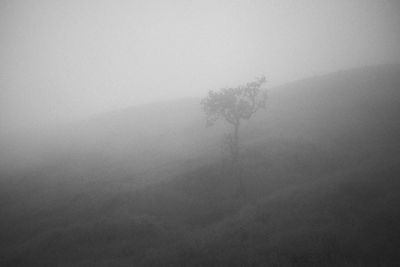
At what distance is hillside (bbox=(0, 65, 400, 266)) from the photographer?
16797mm

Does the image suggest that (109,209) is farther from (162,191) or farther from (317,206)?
(317,206)

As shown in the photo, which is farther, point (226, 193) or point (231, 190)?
point (231, 190)

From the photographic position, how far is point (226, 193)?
26656 millimetres

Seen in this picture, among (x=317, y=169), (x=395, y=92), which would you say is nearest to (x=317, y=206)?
(x=317, y=169)

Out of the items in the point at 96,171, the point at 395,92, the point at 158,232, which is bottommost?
the point at 158,232

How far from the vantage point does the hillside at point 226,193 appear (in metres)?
16.8

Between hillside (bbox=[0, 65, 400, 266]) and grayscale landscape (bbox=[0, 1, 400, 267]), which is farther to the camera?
grayscale landscape (bbox=[0, 1, 400, 267])

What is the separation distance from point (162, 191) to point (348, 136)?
85.0ft

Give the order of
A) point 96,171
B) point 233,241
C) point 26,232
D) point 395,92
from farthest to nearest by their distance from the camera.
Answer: point 395,92 → point 96,171 → point 26,232 → point 233,241

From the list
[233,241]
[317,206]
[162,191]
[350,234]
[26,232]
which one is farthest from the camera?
[162,191]

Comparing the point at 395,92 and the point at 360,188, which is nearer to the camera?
the point at 360,188

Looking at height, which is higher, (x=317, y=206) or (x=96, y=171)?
(x=96, y=171)

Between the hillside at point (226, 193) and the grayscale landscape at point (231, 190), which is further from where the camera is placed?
the grayscale landscape at point (231, 190)

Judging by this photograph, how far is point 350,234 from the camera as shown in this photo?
15891mm
